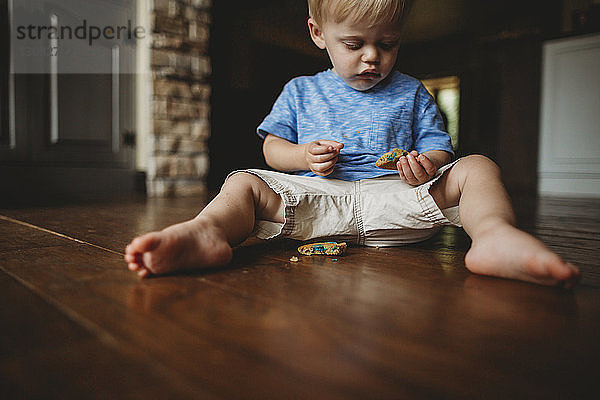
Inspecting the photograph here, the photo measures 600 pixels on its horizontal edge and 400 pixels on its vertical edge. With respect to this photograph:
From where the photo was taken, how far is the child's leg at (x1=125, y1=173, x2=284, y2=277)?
1.78 feet

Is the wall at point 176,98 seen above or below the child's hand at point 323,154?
above

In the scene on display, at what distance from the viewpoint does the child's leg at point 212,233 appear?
0.54m

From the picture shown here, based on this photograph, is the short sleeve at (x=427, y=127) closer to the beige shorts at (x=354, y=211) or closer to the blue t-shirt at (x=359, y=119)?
the blue t-shirt at (x=359, y=119)

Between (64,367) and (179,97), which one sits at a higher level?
(179,97)

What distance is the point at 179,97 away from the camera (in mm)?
2377

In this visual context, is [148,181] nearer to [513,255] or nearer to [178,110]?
[178,110]

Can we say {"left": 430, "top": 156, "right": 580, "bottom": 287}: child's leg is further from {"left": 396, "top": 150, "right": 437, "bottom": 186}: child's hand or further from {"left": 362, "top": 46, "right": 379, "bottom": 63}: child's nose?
{"left": 362, "top": 46, "right": 379, "bottom": 63}: child's nose

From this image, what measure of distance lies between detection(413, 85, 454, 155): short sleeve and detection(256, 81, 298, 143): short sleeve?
234 millimetres

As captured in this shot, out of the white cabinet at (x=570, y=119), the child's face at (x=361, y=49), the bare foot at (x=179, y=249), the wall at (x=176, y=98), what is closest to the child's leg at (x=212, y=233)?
A: the bare foot at (x=179, y=249)

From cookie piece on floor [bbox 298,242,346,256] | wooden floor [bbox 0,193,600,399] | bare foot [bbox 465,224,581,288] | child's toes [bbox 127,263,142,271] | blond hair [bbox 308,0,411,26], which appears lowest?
wooden floor [bbox 0,193,600,399]

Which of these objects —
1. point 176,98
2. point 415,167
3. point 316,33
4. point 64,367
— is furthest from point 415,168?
point 176,98

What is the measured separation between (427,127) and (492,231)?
1.17 ft

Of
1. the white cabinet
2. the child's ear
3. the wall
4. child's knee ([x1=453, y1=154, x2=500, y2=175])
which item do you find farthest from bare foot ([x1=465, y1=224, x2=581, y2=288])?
the white cabinet

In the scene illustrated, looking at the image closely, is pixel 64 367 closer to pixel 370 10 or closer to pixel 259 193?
pixel 259 193
